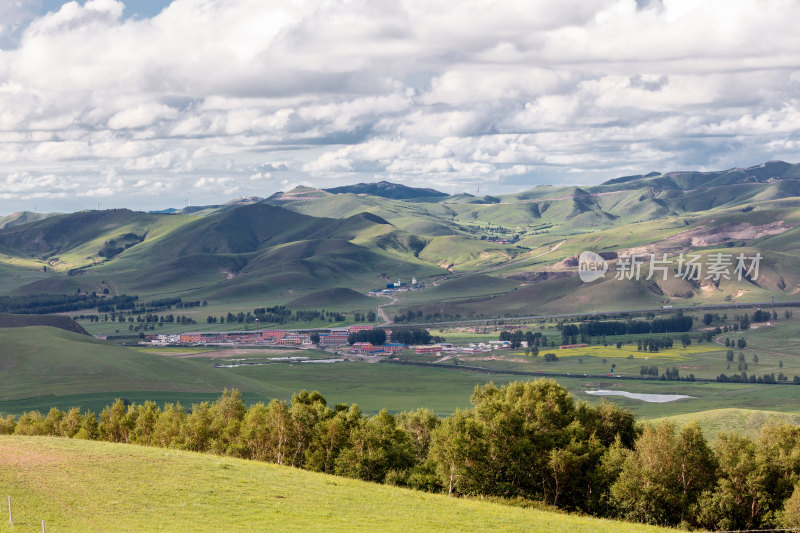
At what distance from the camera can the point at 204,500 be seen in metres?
63.8

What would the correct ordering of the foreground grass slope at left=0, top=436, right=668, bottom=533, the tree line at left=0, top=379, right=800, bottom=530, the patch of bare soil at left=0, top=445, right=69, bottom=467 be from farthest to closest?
1. the tree line at left=0, top=379, right=800, bottom=530
2. the patch of bare soil at left=0, top=445, right=69, bottom=467
3. the foreground grass slope at left=0, top=436, right=668, bottom=533

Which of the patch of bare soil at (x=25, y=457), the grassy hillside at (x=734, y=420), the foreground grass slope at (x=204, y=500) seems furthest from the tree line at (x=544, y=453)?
the grassy hillside at (x=734, y=420)

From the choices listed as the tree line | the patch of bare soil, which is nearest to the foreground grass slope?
the patch of bare soil

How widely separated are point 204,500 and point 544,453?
135ft

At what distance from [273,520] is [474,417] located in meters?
39.7

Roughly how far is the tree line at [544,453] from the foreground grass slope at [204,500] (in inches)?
438

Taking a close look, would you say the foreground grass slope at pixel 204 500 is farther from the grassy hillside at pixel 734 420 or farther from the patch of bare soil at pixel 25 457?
the grassy hillside at pixel 734 420

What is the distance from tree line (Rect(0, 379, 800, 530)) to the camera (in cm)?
8206

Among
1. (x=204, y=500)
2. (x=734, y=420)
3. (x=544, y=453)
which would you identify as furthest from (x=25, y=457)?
(x=734, y=420)

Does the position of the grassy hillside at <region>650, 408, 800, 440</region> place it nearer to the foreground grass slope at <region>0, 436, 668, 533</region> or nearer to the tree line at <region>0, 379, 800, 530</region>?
the tree line at <region>0, 379, 800, 530</region>

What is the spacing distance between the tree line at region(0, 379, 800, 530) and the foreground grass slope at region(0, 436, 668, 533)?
1111 cm

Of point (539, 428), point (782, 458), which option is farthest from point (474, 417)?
point (782, 458)

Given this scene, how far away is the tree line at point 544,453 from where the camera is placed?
82.1 metres

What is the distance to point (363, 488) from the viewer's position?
76.2 m
